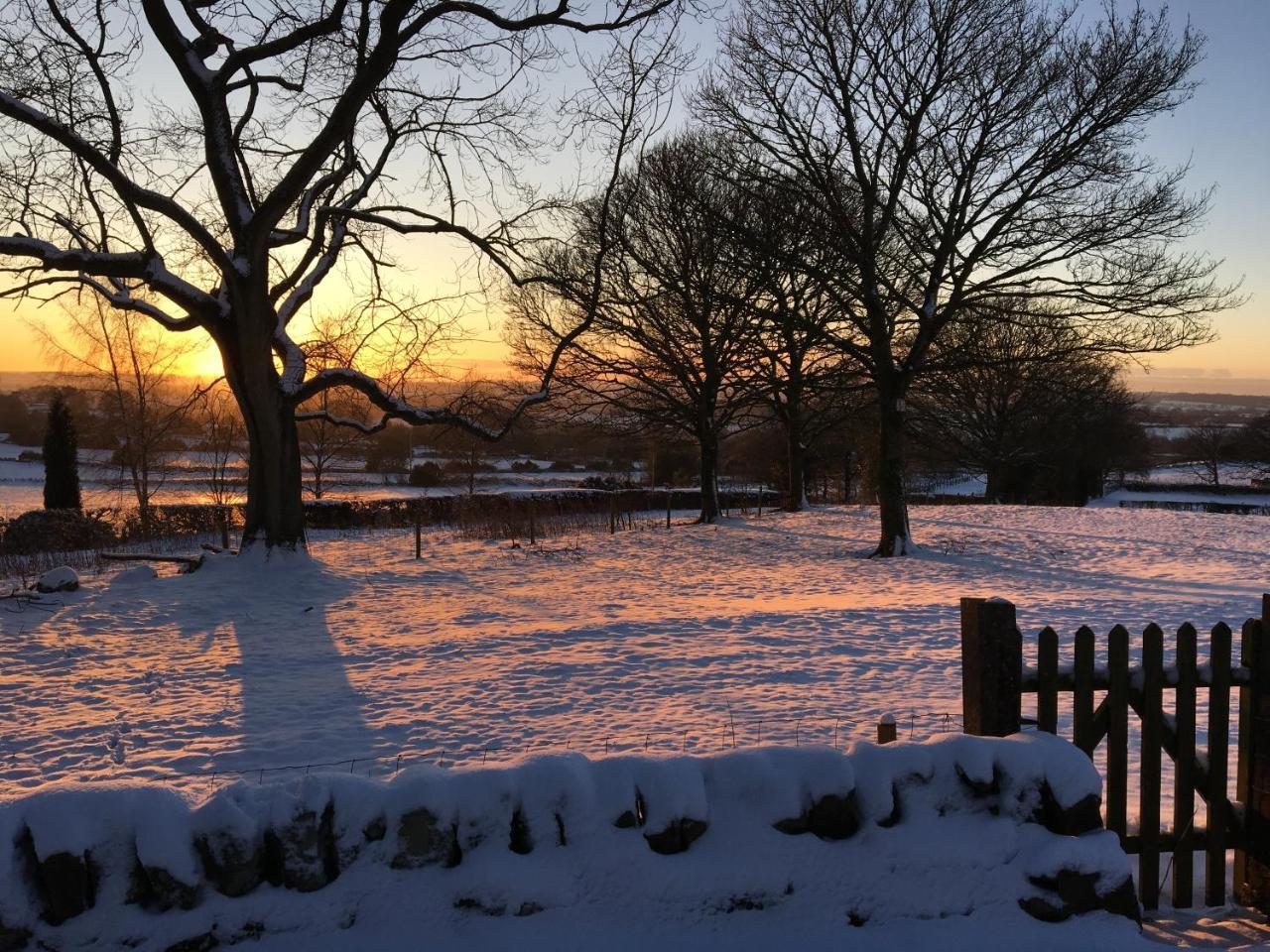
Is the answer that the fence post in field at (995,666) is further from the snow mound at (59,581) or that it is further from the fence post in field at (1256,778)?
the snow mound at (59,581)

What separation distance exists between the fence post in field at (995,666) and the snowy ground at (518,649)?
1.25 meters

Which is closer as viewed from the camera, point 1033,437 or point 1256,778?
point 1256,778

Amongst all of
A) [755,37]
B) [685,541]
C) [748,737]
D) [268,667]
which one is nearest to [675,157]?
[755,37]

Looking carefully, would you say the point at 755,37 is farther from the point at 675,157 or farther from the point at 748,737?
the point at 748,737

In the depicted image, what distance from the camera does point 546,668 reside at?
8.34m

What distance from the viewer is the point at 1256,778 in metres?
4.02

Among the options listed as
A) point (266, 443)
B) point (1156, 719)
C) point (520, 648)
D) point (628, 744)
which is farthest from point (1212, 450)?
point (1156, 719)

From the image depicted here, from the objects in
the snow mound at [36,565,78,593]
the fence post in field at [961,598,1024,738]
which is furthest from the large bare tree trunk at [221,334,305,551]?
the fence post in field at [961,598,1024,738]

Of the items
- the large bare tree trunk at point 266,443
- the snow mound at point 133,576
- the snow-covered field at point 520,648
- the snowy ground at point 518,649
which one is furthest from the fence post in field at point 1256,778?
the large bare tree trunk at point 266,443

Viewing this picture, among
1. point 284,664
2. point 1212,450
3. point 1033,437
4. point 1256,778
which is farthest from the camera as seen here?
point 1212,450

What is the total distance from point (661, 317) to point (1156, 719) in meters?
22.5

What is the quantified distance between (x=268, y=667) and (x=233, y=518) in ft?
66.9

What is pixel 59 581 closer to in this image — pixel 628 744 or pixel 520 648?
pixel 520 648

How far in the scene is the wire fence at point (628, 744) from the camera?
551 cm
